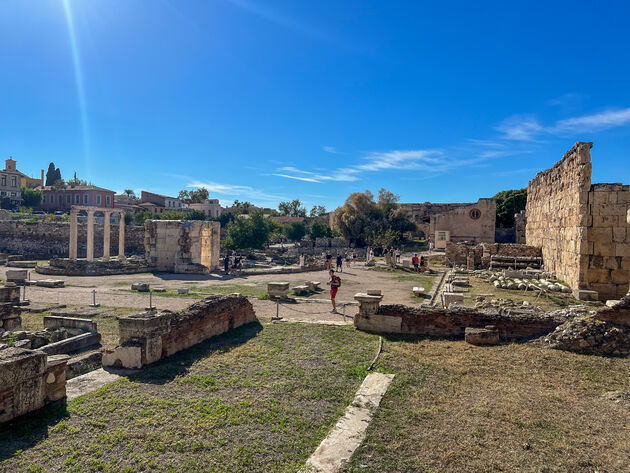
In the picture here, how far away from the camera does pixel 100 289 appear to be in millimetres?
18141

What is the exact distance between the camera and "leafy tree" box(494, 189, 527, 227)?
50412 millimetres

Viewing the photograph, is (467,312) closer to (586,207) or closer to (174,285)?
(586,207)

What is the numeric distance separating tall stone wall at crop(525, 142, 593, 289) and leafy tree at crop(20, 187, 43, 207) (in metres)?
77.0

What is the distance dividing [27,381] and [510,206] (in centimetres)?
5444

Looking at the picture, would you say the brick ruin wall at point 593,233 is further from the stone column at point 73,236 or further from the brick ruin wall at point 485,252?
the stone column at point 73,236

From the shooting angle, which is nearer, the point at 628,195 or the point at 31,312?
the point at 31,312

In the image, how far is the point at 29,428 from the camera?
17.0 ft

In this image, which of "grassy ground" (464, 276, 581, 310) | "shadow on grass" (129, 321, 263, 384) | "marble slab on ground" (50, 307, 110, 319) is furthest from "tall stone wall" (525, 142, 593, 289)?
"marble slab on ground" (50, 307, 110, 319)

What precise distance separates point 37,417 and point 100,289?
14.0 metres

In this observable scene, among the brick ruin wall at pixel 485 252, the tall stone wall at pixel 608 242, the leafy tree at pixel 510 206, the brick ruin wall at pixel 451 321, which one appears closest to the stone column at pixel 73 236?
the brick ruin wall at pixel 451 321

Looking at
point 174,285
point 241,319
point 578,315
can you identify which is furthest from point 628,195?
point 174,285

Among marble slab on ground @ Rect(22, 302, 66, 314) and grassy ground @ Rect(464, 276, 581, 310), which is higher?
grassy ground @ Rect(464, 276, 581, 310)

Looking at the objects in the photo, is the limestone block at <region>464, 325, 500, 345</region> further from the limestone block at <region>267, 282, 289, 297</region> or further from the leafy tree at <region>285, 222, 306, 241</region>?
the leafy tree at <region>285, 222, 306, 241</region>

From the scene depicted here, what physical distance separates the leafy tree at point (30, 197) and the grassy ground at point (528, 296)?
76.6 m
